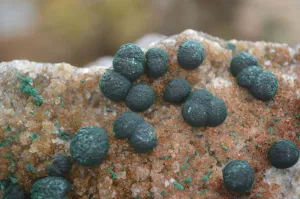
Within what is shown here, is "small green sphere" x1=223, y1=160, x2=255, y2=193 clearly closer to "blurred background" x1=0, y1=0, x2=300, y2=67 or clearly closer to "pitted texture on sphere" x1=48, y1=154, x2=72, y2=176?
"pitted texture on sphere" x1=48, y1=154, x2=72, y2=176

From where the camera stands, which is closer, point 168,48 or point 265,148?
point 265,148

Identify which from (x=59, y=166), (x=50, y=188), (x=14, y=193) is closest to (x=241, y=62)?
(x=59, y=166)

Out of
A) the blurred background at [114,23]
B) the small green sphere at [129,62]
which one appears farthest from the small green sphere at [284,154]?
the blurred background at [114,23]

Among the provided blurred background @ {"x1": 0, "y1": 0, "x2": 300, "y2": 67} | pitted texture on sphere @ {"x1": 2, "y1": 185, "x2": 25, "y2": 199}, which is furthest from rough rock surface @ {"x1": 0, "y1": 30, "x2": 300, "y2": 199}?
blurred background @ {"x1": 0, "y1": 0, "x2": 300, "y2": 67}

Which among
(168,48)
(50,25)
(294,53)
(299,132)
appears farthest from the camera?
(50,25)

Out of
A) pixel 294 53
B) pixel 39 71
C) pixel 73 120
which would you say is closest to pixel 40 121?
pixel 73 120

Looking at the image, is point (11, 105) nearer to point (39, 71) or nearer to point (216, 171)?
point (39, 71)

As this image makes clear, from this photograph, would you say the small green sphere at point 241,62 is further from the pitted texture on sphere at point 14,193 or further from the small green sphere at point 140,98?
the pitted texture on sphere at point 14,193
